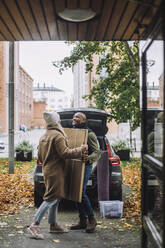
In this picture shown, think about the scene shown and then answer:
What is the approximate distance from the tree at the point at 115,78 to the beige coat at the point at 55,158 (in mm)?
6999

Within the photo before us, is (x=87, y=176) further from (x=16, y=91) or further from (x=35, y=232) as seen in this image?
(x=16, y=91)

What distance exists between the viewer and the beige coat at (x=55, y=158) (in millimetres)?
4746

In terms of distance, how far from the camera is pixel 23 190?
27.6ft

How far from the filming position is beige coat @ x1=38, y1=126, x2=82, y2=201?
475 cm

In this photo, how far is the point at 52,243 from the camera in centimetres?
467

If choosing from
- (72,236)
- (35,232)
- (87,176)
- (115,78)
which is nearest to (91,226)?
(72,236)

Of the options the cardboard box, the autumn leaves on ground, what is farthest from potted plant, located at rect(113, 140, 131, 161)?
the cardboard box

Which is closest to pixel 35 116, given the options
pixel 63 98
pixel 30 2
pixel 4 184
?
pixel 63 98

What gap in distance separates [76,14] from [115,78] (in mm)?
8436

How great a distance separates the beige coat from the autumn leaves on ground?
2.04m

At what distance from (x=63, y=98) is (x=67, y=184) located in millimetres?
124874

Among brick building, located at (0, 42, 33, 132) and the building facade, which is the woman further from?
the building facade

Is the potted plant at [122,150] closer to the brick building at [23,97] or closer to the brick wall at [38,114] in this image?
the brick building at [23,97]

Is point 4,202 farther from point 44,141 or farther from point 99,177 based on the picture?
point 44,141
